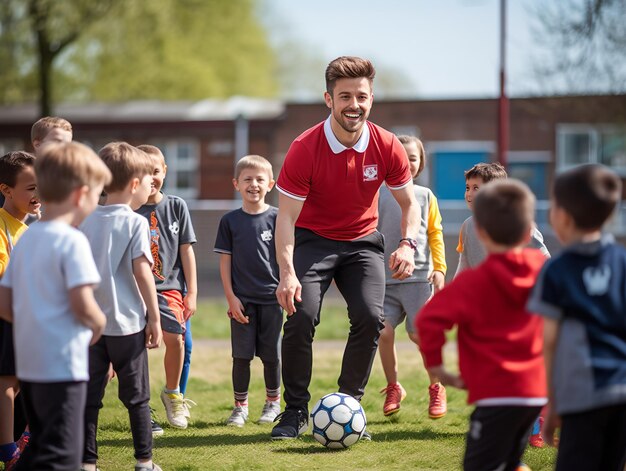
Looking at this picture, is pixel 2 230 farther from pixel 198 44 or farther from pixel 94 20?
pixel 198 44

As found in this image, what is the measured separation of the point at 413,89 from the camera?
7338 cm

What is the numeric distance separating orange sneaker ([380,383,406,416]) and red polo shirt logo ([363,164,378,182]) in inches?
69.9

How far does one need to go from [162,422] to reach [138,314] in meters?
2.22

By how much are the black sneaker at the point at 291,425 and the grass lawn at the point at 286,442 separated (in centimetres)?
7

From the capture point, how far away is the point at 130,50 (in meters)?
37.0

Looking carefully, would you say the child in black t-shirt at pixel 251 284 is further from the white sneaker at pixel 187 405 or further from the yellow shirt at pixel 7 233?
the yellow shirt at pixel 7 233

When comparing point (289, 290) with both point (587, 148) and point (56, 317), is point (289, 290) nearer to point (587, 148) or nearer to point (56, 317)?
point (56, 317)

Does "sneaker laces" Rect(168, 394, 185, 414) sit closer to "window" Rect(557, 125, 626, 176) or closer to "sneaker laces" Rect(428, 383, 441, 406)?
"sneaker laces" Rect(428, 383, 441, 406)

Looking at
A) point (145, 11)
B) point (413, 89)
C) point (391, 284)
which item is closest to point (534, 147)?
point (145, 11)

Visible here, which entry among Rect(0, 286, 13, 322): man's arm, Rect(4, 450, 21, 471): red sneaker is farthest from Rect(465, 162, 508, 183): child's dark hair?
Rect(4, 450, 21, 471): red sneaker

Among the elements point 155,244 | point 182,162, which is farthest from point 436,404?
point 182,162

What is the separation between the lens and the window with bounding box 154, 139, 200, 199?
36.1 meters

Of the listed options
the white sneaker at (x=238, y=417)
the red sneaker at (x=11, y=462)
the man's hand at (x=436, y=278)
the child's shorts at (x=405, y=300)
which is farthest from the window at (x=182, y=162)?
the red sneaker at (x=11, y=462)

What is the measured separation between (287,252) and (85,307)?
7.16 feet
